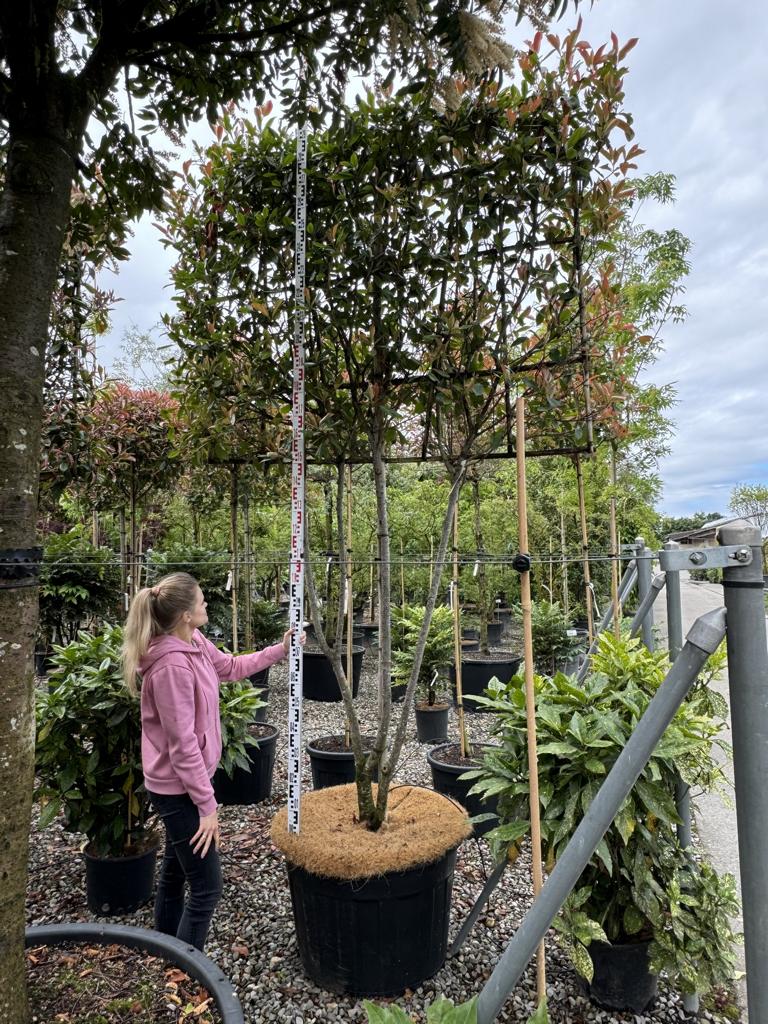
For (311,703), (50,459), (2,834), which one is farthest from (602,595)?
(2,834)

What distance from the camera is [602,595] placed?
1043cm

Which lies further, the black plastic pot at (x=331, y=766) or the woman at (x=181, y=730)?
the black plastic pot at (x=331, y=766)

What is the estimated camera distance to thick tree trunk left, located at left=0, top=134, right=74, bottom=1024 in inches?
60.6

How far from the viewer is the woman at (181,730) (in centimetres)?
223

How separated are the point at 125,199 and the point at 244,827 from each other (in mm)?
3356

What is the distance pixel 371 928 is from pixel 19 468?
198 centimetres

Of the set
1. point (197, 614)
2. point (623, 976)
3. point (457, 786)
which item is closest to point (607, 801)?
point (623, 976)

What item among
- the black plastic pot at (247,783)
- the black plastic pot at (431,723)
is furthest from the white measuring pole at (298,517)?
the black plastic pot at (431,723)

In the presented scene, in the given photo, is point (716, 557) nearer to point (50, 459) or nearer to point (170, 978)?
point (170, 978)

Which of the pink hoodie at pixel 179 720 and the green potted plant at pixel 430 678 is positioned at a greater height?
the pink hoodie at pixel 179 720

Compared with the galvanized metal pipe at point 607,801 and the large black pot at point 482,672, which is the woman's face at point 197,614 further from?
the large black pot at point 482,672

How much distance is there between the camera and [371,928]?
2309 mm

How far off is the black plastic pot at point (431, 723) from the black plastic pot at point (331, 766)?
135cm

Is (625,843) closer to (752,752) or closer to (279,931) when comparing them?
(752,752)
